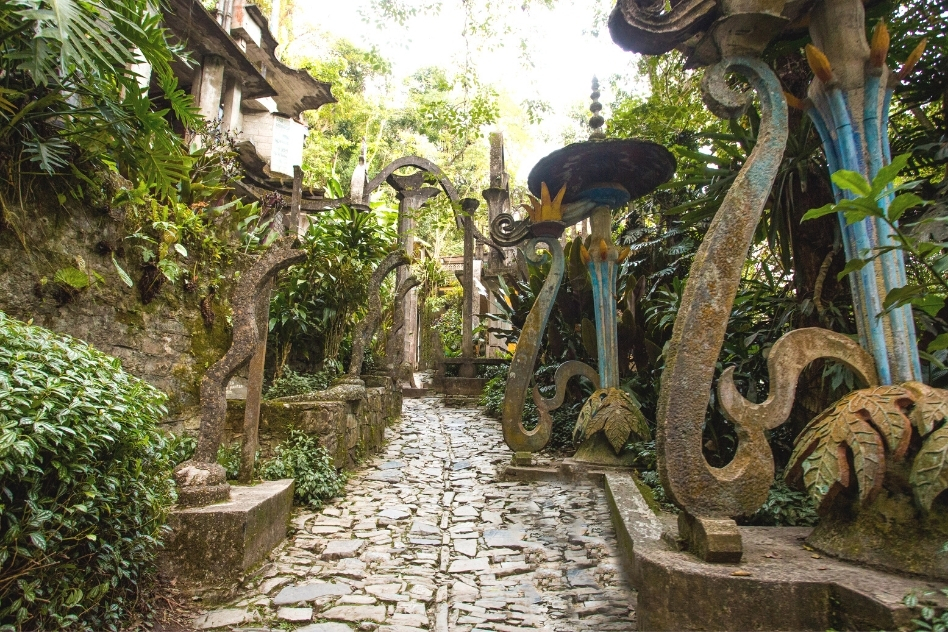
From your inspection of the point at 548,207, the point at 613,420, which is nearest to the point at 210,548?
the point at 613,420

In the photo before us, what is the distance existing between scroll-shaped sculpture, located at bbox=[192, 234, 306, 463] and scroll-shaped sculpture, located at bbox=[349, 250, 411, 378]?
2461 millimetres

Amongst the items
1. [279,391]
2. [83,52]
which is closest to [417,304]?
[279,391]

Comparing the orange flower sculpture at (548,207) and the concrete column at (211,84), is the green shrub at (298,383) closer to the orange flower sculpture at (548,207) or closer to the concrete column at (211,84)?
the orange flower sculpture at (548,207)

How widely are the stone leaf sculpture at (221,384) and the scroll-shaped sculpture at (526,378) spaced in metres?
2.22

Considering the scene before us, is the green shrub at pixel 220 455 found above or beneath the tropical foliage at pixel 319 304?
beneath

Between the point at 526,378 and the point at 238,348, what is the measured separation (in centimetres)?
256

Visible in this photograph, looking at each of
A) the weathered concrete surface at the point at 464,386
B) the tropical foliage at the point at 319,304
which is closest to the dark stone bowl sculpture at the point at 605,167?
the tropical foliage at the point at 319,304

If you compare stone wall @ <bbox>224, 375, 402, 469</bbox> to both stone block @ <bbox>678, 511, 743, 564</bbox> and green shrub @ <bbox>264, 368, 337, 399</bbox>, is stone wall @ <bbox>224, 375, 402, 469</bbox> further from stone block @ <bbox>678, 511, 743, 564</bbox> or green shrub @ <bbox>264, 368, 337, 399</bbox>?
stone block @ <bbox>678, 511, 743, 564</bbox>

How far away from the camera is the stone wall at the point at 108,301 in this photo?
3.66 metres

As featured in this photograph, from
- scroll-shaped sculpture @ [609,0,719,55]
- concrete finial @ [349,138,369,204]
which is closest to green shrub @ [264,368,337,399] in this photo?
concrete finial @ [349,138,369,204]

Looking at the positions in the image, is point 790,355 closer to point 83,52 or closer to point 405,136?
point 83,52

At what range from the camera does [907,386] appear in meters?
2.06

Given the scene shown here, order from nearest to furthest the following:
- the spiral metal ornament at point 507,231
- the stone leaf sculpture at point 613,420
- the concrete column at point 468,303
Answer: the stone leaf sculpture at point 613,420 → the spiral metal ornament at point 507,231 → the concrete column at point 468,303

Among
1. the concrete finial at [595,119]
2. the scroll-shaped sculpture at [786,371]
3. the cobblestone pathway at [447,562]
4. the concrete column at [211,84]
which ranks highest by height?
the concrete column at [211,84]
